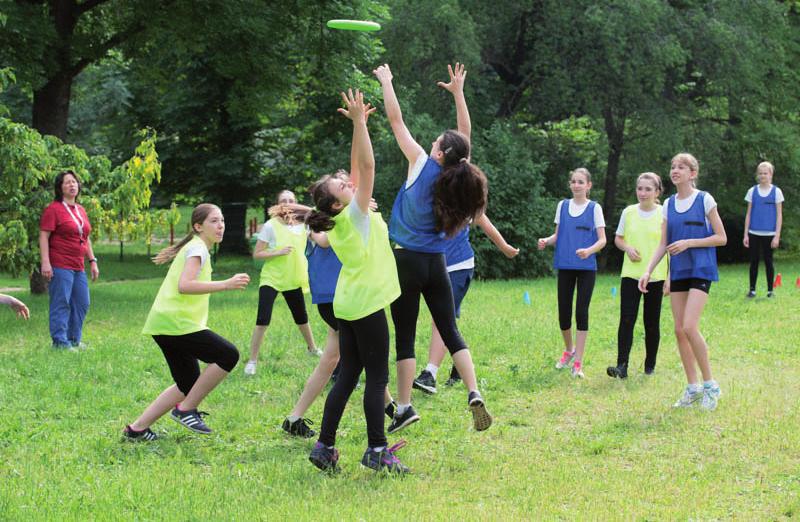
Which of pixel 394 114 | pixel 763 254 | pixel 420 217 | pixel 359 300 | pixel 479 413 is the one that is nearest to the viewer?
pixel 359 300

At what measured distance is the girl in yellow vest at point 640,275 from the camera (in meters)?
8.99

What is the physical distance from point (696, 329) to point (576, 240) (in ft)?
6.47

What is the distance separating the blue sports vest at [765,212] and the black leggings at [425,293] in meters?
9.87

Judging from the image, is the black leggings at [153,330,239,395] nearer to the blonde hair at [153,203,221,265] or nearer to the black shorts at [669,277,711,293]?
the blonde hair at [153,203,221,265]

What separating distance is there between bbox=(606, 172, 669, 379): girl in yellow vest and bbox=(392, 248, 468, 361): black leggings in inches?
119

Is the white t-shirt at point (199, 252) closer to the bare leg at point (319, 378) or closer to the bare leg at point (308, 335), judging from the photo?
the bare leg at point (319, 378)

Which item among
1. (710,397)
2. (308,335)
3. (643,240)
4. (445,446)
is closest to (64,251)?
(308,335)

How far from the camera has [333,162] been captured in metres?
24.3

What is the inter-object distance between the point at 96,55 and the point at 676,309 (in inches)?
539

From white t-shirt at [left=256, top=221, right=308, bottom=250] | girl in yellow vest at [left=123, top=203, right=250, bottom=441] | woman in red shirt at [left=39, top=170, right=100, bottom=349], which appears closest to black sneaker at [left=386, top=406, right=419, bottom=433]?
girl in yellow vest at [left=123, top=203, right=250, bottom=441]

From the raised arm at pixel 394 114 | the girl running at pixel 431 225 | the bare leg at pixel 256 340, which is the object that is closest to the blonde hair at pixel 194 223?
the girl running at pixel 431 225

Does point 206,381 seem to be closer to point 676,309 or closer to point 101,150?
point 676,309

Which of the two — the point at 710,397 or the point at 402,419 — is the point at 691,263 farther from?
the point at 402,419

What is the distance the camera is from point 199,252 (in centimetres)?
664
